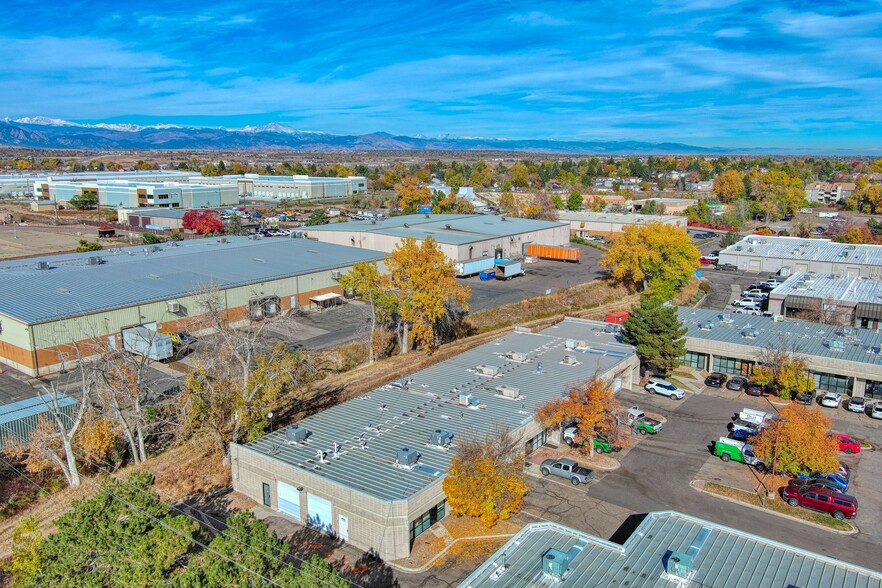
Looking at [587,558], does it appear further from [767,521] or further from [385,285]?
[385,285]

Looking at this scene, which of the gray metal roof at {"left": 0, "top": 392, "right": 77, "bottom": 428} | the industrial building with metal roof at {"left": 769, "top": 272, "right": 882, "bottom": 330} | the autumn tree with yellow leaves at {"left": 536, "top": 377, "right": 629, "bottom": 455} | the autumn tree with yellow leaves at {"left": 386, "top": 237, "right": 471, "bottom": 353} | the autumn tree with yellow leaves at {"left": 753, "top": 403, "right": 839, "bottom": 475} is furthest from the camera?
the industrial building with metal roof at {"left": 769, "top": 272, "right": 882, "bottom": 330}

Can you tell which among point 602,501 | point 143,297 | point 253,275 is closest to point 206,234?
point 253,275

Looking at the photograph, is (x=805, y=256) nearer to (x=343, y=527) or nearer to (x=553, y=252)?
(x=553, y=252)

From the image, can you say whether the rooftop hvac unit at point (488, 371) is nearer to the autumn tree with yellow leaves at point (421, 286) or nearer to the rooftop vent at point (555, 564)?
the autumn tree with yellow leaves at point (421, 286)

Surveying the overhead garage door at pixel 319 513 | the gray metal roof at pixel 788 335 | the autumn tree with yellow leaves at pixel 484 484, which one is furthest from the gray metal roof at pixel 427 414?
the gray metal roof at pixel 788 335

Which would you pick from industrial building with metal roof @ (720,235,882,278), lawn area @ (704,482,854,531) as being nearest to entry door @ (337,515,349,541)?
lawn area @ (704,482,854,531)

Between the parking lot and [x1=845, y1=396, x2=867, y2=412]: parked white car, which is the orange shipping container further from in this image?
the parking lot
